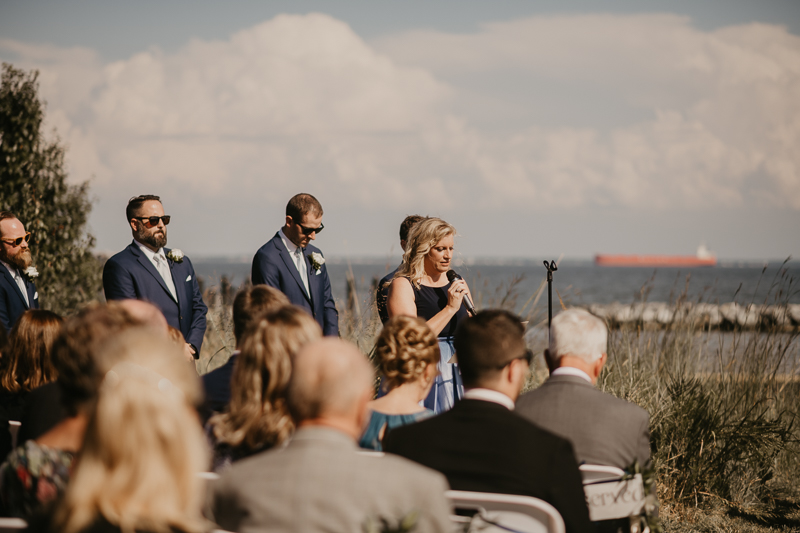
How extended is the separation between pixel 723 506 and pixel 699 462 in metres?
0.33

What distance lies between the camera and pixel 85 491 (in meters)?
1.40

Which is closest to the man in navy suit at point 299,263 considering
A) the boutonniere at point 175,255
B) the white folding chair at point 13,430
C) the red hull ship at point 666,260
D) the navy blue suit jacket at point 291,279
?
the navy blue suit jacket at point 291,279

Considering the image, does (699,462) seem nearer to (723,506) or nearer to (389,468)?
(723,506)

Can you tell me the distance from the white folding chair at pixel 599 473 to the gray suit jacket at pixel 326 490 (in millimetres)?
882

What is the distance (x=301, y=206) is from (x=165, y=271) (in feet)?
3.77

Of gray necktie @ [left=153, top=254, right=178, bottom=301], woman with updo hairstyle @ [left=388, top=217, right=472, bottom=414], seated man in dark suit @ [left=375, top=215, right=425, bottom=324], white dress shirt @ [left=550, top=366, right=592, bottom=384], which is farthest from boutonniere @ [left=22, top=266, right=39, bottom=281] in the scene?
white dress shirt @ [left=550, top=366, right=592, bottom=384]

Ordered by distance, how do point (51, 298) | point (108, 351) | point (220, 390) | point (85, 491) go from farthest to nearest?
point (51, 298), point (220, 390), point (108, 351), point (85, 491)

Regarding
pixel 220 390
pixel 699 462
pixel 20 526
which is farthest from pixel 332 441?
pixel 699 462

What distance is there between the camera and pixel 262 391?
7.73 feet

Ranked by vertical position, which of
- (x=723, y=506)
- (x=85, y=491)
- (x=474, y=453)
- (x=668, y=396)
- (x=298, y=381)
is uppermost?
(x=298, y=381)

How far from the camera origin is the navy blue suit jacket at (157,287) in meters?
4.86

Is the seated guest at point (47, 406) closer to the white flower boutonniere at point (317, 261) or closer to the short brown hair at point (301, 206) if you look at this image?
Result: the short brown hair at point (301, 206)

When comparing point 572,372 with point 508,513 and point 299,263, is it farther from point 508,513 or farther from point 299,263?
point 299,263

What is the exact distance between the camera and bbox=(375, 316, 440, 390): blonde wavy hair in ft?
9.93
